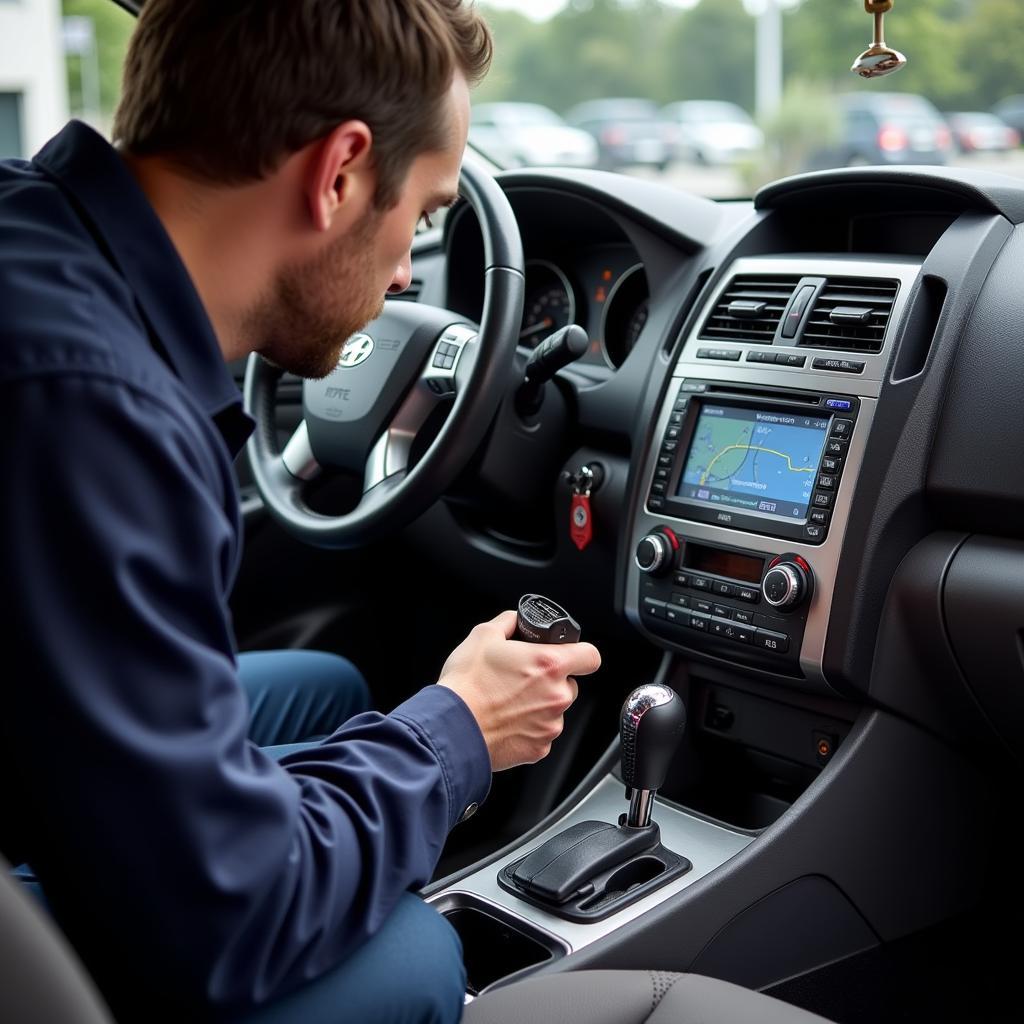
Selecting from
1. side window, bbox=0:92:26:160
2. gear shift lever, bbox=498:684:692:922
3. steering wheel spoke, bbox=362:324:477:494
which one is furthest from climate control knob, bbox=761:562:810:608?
side window, bbox=0:92:26:160

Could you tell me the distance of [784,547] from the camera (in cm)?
155

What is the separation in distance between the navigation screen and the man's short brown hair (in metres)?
0.72

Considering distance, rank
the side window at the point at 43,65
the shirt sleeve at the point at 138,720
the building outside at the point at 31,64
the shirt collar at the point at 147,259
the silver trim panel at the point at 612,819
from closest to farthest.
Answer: the shirt sleeve at the point at 138,720
the shirt collar at the point at 147,259
the silver trim panel at the point at 612,819
the side window at the point at 43,65
the building outside at the point at 31,64

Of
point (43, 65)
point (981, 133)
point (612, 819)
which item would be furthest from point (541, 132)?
point (612, 819)

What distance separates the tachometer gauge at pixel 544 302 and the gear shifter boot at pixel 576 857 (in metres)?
0.88

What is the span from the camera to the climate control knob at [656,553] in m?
1.68

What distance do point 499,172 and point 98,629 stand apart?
4.94ft

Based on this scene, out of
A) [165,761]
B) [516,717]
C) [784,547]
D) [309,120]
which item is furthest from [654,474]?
[165,761]

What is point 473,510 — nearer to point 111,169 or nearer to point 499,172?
point 499,172

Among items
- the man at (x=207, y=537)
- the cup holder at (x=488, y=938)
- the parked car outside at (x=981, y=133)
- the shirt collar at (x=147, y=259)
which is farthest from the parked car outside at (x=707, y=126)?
the shirt collar at (x=147, y=259)

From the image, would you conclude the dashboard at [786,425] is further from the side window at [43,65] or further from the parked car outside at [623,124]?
the parked car outside at [623,124]

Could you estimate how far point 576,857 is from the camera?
5.04 feet

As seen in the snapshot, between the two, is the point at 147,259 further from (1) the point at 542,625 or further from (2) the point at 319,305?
(1) the point at 542,625

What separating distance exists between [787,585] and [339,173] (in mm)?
774
